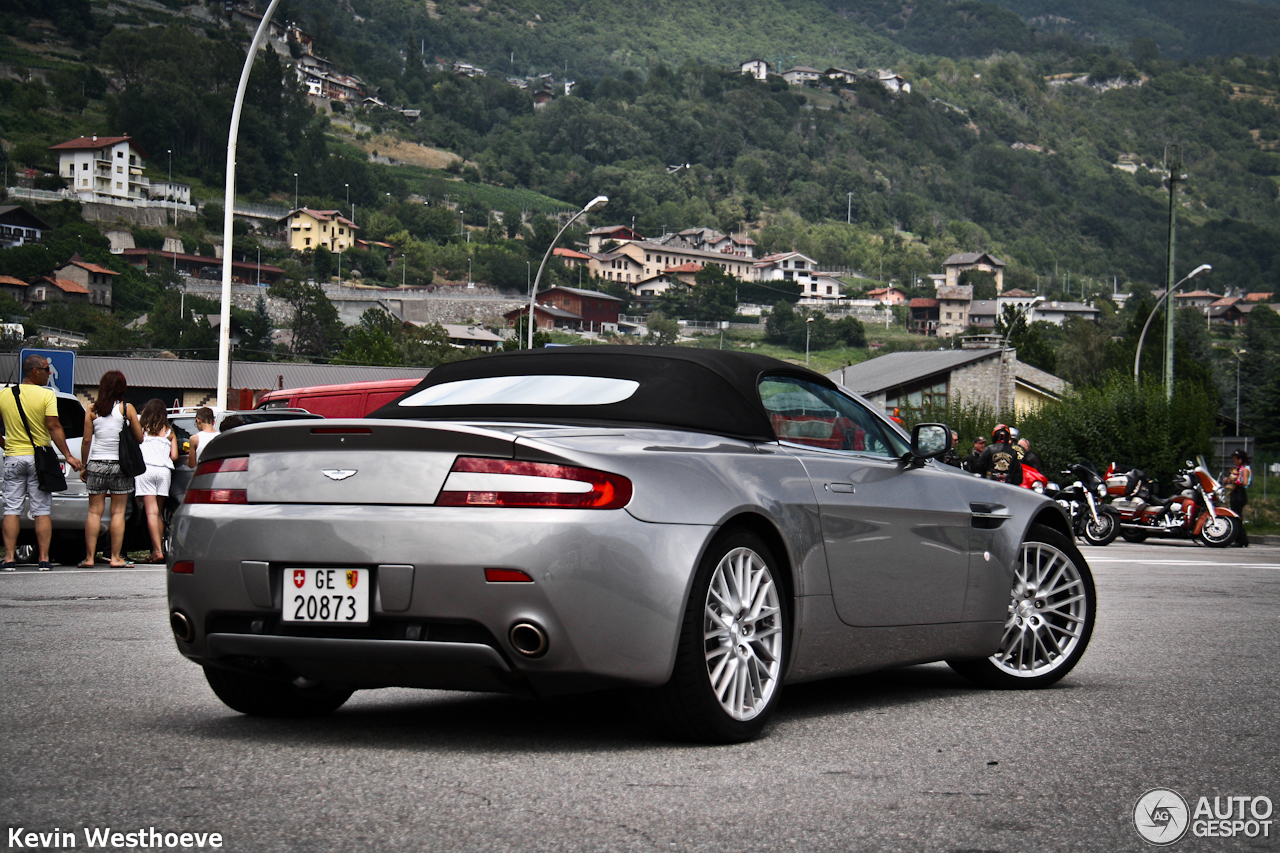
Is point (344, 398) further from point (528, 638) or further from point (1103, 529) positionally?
point (528, 638)

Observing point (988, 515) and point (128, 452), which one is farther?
point (128, 452)

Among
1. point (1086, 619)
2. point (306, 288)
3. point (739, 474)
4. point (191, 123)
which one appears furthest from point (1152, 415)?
point (191, 123)

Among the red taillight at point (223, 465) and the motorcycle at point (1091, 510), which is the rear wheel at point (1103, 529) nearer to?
the motorcycle at point (1091, 510)

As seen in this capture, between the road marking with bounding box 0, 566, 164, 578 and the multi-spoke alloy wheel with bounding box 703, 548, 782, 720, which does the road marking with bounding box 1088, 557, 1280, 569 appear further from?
the multi-spoke alloy wheel with bounding box 703, 548, 782, 720

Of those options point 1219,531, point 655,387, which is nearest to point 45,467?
point 655,387

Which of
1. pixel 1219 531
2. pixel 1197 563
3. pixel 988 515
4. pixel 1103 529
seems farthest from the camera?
pixel 1103 529

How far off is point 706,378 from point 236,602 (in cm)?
187

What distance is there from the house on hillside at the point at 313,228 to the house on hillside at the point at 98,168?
21.1 metres

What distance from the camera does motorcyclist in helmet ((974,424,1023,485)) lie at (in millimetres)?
18438

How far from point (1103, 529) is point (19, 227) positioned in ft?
501

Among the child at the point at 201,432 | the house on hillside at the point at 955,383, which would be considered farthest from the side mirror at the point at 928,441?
the house on hillside at the point at 955,383

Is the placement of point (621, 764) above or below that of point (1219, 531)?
above

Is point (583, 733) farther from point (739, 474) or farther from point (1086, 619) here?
point (1086, 619)

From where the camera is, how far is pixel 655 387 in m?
4.95
